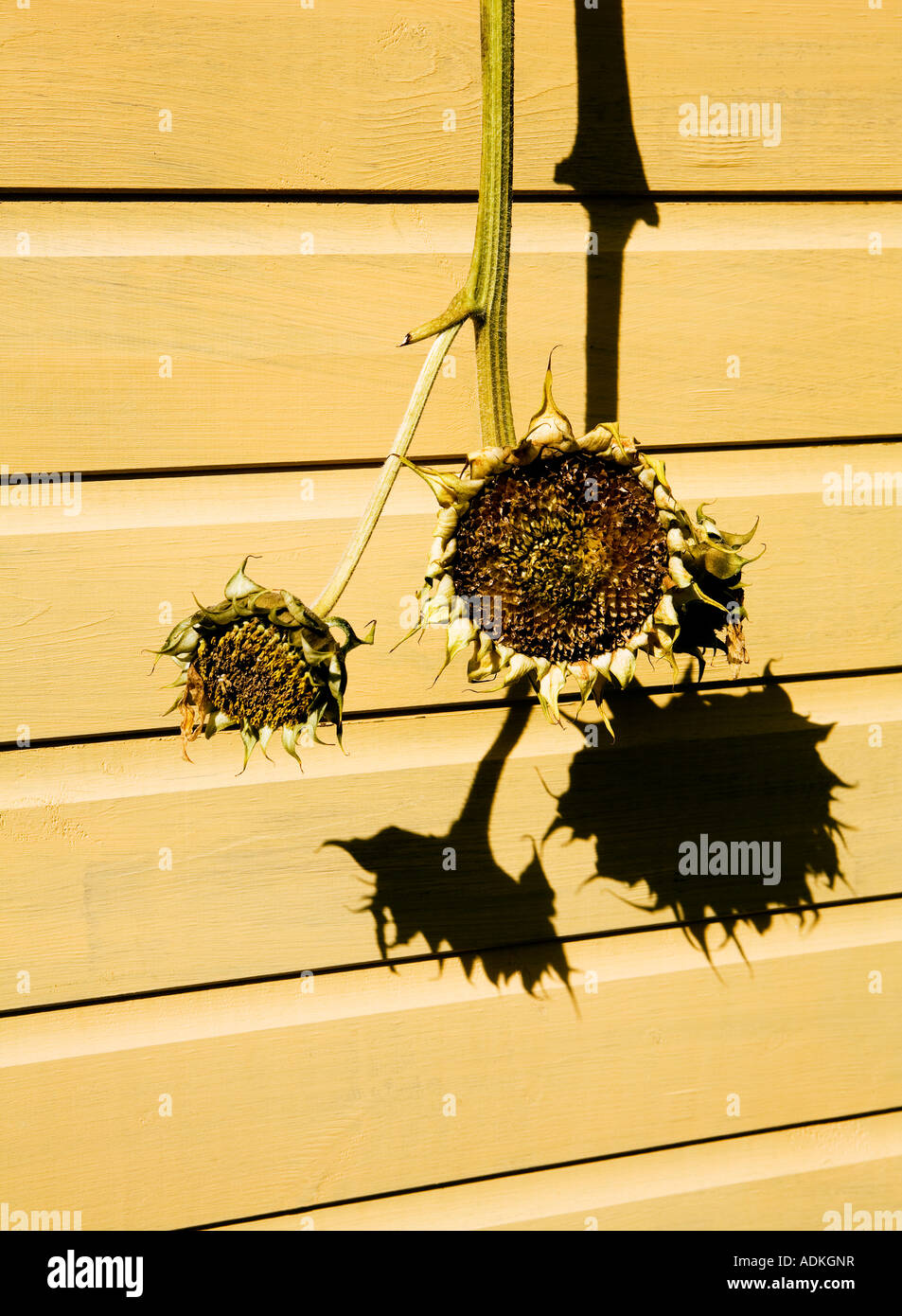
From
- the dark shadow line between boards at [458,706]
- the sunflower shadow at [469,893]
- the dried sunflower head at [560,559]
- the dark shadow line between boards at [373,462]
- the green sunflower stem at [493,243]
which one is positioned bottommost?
the sunflower shadow at [469,893]

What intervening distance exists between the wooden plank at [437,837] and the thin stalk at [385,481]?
0.26 meters

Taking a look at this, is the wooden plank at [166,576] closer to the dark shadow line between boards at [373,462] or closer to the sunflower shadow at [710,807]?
the dark shadow line between boards at [373,462]

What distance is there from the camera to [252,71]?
0.88 metres

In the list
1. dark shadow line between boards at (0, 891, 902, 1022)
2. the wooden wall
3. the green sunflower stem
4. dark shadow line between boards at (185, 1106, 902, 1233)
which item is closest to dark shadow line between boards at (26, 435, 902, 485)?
the wooden wall

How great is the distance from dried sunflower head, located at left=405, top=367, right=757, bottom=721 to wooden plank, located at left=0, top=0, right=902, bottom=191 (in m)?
0.40

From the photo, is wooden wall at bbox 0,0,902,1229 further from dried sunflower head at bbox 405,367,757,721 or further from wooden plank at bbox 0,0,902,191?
dried sunflower head at bbox 405,367,757,721

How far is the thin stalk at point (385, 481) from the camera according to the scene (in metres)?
0.73

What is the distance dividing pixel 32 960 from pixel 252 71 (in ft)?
2.86

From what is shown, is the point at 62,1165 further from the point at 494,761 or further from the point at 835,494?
the point at 835,494

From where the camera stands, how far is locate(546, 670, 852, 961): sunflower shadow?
1012 millimetres

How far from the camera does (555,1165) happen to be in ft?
3.43

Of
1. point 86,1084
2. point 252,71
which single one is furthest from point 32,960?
point 252,71

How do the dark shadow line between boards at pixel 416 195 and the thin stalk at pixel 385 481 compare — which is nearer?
the thin stalk at pixel 385 481

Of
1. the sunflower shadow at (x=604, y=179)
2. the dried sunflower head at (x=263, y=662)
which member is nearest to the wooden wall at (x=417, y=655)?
the sunflower shadow at (x=604, y=179)
